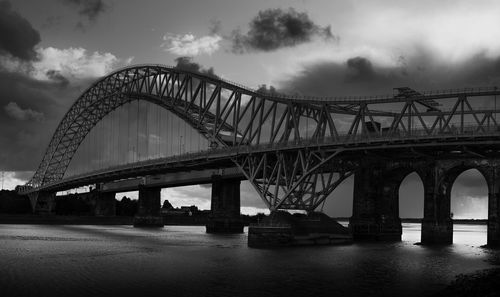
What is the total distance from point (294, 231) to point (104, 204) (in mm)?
97974

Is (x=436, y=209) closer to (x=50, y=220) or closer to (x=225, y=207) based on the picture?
(x=225, y=207)

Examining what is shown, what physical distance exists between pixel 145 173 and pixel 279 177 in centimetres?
4598

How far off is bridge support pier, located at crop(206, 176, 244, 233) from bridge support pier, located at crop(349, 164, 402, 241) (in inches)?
1058

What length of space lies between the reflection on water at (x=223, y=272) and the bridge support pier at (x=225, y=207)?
4452 cm

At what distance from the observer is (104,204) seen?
503ft

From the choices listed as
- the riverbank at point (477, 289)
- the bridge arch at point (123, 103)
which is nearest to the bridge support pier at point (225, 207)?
the bridge arch at point (123, 103)

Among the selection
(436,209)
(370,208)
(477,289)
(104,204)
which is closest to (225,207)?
(370,208)

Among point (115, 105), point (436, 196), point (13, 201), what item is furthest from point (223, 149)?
point (13, 201)

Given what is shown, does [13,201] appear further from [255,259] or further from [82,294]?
[82,294]

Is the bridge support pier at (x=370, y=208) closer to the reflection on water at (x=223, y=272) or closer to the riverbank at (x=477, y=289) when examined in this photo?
the reflection on water at (x=223, y=272)

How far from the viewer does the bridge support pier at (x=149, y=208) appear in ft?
409

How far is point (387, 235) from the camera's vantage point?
8156 centimetres

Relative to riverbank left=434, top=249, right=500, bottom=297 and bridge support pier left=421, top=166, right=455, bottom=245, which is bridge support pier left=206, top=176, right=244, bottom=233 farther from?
riverbank left=434, top=249, right=500, bottom=297

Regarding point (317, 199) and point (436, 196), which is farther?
point (436, 196)
